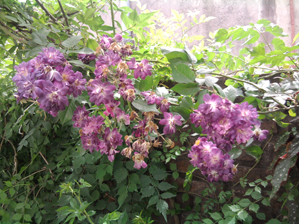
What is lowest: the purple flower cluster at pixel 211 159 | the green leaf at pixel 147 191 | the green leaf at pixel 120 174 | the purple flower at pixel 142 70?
the green leaf at pixel 147 191

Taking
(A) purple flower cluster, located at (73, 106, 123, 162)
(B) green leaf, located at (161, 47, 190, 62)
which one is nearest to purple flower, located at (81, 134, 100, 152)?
(A) purple flower cluster, located at (73, 106, 123, 162)

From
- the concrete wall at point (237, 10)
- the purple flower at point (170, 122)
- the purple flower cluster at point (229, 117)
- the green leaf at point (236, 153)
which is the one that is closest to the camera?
the purple flower cluster at point (229, 117)

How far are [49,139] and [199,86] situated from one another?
3.47 ft

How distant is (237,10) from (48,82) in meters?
2.44

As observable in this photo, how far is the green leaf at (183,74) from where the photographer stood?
619 millimetres

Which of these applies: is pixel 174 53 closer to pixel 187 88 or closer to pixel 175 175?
pixel 187 88

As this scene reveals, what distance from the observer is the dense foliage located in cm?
56

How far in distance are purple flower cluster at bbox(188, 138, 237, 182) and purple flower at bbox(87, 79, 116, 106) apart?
0.28 meters

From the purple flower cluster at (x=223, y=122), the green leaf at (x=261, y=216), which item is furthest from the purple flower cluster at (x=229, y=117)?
the green leaf at (x=261, y=216)

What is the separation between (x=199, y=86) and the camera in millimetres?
641

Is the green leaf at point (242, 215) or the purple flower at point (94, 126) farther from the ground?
the purple flower at point (94, 126)

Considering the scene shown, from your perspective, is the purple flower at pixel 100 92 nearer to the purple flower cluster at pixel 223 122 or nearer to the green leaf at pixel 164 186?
the purple flower cluster at pixel 223 122

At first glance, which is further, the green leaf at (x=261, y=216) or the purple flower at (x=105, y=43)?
the green leaf at (x=261, y=216)

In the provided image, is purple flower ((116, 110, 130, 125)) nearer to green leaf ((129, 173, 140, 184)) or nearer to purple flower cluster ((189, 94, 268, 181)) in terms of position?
purple flower cluster ((189, 94, 268, 181))
